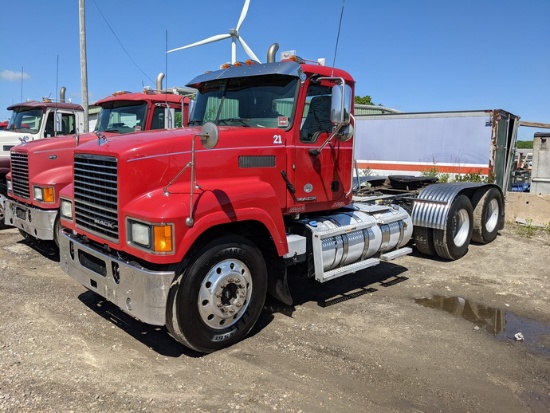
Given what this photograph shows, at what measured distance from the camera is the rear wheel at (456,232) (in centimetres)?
785

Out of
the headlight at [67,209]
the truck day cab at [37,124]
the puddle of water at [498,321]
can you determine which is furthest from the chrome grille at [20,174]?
the puddle of water at [498,321]

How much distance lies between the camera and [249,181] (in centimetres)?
470

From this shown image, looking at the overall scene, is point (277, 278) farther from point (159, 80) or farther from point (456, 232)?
point (159, 80)

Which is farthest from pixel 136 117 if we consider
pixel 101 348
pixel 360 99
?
pixel 360 99

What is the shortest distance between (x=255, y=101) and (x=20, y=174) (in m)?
4.75

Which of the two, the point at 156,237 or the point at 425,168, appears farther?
the point at 425,168

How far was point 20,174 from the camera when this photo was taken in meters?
7.66

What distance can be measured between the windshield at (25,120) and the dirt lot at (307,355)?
418 centimetres

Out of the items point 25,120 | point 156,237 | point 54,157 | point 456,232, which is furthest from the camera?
point 25,120

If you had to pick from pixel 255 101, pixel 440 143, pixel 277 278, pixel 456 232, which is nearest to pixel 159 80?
pixel 255 101

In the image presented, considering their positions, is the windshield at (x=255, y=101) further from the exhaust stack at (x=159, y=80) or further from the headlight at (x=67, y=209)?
the exhaust stack at (x=159, y=80)

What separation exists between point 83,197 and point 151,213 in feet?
4.42

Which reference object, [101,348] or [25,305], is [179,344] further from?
[25,305]

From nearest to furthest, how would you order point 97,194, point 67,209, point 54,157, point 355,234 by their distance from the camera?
point 97,194, point 67,209, point 355,234, point 54,157
